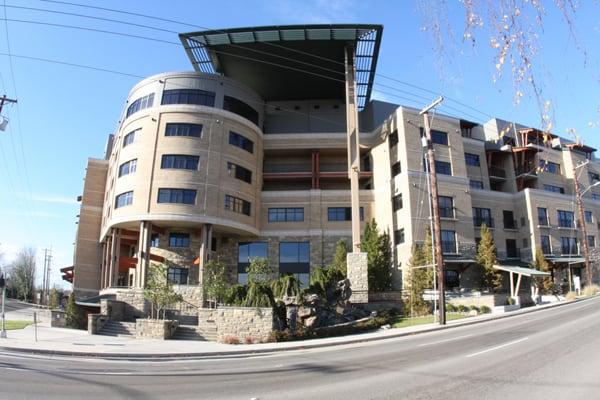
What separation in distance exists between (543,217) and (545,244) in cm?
314

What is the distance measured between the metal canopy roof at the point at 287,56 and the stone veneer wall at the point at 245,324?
29.1 m

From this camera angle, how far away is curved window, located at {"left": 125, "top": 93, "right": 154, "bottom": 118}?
148 feet

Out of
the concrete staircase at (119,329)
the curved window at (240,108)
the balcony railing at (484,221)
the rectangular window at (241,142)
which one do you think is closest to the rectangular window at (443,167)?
Answer: the balcony railing at (484,221)

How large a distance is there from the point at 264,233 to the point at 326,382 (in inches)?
1485

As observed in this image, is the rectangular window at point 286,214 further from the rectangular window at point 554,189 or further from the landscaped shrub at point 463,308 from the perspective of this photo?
the rectangular window at point 554,189

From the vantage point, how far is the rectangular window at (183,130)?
43.1 m

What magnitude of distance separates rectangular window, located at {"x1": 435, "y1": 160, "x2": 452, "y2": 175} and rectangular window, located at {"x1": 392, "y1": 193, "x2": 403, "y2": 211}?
5120 millimetres

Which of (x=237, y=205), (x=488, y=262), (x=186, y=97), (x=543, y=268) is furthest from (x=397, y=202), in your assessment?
(x=186, y=97)

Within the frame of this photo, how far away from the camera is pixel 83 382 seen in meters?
11.4

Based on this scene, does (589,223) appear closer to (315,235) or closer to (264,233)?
(315,235)

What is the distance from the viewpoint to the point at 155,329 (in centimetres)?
2700

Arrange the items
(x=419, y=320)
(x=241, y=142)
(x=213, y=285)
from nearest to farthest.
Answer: (x=419, y=320) < (x=213, y=285) < (x=241, y=142)

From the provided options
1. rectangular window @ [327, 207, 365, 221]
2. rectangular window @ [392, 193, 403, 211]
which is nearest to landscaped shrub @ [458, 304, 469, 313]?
rectangular window @ [392, 193, 403, 211]

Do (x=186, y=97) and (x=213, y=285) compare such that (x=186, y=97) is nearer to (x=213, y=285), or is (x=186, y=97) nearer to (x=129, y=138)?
(x=129, y=138)
